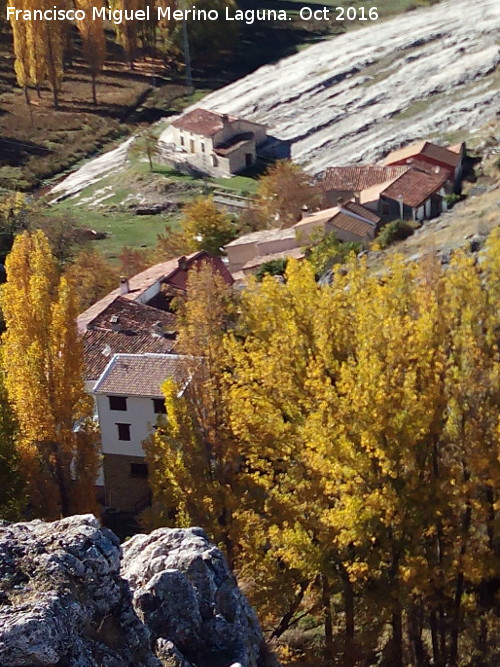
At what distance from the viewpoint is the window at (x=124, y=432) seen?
33.0 m

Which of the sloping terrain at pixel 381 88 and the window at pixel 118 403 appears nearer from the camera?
the window at pixel 118 403

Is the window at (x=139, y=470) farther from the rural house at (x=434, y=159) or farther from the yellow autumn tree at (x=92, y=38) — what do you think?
the yellow autumn tree at (x=92, y=38)

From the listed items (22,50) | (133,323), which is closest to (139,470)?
(133,323)

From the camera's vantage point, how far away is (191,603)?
14617 millimetres

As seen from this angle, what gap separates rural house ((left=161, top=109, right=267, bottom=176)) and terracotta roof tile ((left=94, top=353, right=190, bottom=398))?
5000 cm

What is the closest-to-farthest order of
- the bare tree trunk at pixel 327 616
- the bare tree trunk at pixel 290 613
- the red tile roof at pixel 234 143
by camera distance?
the bare tree trunk at pixel 327 616 → the bare tree trunk at pixel 290 613 → the red tile roof at pixel 234 143

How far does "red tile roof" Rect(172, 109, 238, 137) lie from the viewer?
275ft

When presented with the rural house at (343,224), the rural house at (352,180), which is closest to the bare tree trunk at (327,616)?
the rural house at (343,224)

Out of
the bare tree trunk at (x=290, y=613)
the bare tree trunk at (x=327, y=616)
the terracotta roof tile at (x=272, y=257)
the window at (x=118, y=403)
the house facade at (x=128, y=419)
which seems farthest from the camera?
the terracotta roof tile at (x=272, y=257)

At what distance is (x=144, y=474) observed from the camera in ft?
108

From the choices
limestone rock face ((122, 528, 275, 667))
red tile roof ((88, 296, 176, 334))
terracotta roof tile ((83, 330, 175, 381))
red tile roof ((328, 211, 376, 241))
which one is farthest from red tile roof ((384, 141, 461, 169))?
limestone rock face ((122, 528, 275, 667))

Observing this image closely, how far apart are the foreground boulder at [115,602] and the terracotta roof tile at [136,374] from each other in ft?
50.5

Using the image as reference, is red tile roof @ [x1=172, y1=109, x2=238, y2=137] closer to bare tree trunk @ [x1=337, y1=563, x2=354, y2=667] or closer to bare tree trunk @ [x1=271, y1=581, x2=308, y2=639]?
bare tree trunk @ [x1=271, y1=581, x2=308, y2=639]

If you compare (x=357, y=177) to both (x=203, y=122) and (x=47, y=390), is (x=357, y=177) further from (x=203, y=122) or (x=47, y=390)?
(x=47, y=390)
